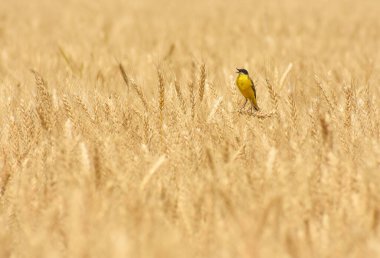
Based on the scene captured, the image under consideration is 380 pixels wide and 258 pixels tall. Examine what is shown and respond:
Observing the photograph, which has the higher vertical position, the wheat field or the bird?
the bird

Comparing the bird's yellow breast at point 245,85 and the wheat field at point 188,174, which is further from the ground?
the bird's yellow breast at point 245,85

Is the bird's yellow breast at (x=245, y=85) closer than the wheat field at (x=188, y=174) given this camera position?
No

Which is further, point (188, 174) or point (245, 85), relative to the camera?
point (245, 85)

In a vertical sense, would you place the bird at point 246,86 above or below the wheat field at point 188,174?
above

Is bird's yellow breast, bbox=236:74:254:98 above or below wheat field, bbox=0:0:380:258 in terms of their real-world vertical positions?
above

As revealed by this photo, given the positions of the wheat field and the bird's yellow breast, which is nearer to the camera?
the wheat field

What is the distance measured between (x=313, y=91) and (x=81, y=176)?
1667 mm

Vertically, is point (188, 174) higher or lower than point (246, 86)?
lower

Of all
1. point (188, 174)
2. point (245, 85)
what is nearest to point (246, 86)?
point (245, 85)

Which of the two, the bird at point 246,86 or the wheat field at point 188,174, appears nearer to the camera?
the wheat field at point 188,174

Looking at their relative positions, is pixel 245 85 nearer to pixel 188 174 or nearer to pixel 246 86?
pixel 246 86

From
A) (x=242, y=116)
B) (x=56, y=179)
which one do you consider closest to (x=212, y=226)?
(x=56, y=179)

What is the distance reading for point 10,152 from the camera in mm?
1900

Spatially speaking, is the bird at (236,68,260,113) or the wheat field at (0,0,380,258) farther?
the bird at (236,68,260,113)
